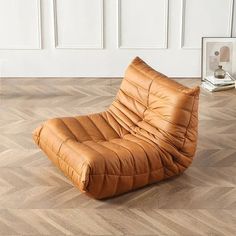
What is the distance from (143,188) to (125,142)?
0.99 ft

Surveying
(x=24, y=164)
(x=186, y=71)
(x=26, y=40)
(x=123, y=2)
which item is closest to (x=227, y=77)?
(x=186, y=71)

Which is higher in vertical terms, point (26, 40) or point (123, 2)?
point (123, 2)

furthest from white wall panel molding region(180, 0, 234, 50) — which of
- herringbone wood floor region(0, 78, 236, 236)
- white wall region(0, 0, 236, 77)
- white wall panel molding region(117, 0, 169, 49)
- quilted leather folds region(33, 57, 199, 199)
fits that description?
quilted leather folds region(33, 57, 199, 199)

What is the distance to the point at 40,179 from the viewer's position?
11.7 feet

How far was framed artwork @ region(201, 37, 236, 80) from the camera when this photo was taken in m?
5.46

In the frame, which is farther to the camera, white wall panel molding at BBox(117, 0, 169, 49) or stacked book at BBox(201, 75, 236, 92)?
white wall panel molding at BBox(117, 0, 169, 49)

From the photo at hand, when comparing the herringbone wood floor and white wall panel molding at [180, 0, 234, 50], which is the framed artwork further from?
the herringbone wood floor

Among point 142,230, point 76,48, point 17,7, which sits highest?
point 17,7

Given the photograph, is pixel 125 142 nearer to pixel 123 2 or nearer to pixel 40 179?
pixel 40 179

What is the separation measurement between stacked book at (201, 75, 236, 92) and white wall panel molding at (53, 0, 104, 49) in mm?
1063

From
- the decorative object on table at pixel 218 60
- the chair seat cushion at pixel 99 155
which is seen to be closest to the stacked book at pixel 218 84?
the decorative object on table at pixel 218 60

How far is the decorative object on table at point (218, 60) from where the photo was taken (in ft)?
17.6

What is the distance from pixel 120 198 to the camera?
3.36 metres

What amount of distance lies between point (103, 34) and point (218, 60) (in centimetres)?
112
